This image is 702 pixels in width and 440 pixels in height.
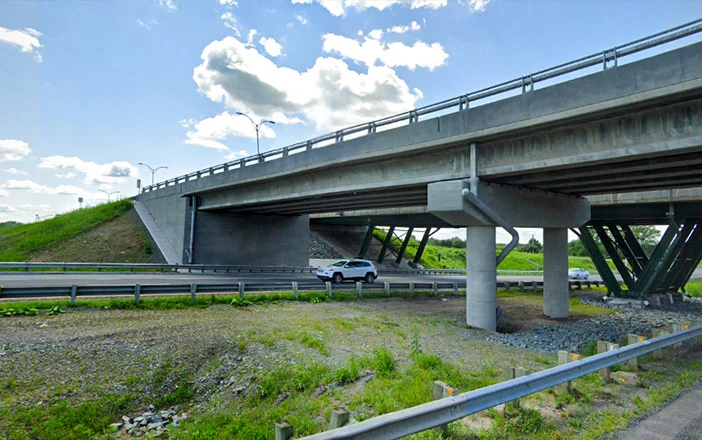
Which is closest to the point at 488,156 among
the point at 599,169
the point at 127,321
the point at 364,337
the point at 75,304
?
the point at 599,169

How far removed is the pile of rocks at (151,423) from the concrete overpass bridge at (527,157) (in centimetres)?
1112

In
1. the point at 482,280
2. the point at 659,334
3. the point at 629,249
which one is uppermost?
the point at 629,249

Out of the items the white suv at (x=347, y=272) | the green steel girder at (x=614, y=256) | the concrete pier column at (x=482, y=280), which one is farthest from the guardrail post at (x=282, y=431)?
the green steel girder at (x=614, y=256)

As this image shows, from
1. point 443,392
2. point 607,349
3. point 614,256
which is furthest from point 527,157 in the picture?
point 614,256

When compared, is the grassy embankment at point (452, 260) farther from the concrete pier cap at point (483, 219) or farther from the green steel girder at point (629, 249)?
the concrete pier cap at point (483, 219)

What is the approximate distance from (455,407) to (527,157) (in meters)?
11.5

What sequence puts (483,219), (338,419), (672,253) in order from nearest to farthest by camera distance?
(338,419), (483,219), (672,253)

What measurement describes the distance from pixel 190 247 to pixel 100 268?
697cm

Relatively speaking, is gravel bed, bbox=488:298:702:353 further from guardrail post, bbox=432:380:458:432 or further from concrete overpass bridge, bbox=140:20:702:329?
guardrail post, bbox=432:380:458:432

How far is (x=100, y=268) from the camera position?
25938 millimetres

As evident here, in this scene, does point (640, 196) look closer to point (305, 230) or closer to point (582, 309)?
point (582, 309)

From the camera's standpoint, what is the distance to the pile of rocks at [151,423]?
7.34 meters

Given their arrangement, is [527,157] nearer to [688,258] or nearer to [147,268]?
[688,258]

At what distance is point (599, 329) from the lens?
1631 centimetres
